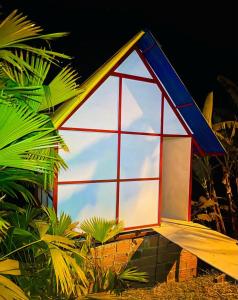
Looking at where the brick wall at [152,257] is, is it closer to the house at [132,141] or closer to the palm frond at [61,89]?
the house at [132,141]

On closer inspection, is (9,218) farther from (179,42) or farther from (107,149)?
(179,42)

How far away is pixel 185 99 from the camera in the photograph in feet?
21.6

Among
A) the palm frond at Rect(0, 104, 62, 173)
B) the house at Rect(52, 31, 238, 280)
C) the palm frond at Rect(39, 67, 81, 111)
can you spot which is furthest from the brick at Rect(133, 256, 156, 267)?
the palm frond at Rect(0, 104, 62, 173)

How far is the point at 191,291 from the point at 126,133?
3.50 meters

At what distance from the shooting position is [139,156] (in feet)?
21.5

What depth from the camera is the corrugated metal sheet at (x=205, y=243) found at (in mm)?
5124

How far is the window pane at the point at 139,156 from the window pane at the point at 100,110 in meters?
0.50

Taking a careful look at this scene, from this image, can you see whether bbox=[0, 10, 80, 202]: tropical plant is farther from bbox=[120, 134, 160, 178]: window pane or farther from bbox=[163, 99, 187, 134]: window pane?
bbox=[163, 99, 187, 134]: window pane

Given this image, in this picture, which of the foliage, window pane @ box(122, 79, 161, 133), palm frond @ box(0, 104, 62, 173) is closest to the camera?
palm frond @ box(0, 104, 62, 173)

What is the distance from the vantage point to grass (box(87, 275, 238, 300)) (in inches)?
234

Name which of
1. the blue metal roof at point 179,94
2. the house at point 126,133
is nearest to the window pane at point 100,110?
the house at point 126,133

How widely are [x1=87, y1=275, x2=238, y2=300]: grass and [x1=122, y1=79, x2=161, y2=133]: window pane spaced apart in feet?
10.8

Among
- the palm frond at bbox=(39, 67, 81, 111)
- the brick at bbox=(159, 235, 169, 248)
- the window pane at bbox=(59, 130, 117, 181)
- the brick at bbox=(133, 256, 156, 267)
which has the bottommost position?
the brick at bbox=(133, 256, 156, 267)

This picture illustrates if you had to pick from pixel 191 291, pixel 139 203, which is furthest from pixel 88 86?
pixel 191 291
